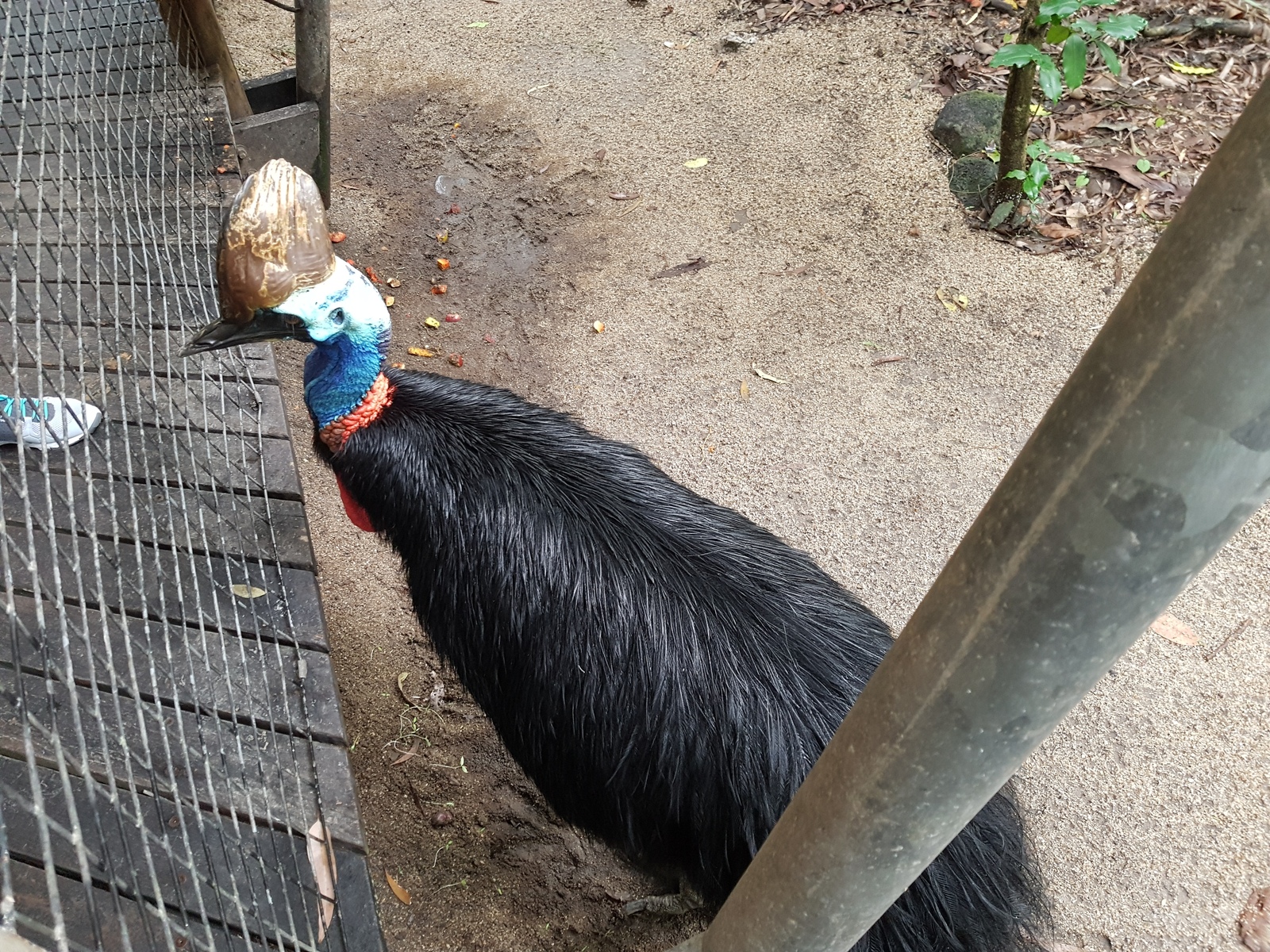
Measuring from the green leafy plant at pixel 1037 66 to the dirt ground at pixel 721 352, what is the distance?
282 millimetres

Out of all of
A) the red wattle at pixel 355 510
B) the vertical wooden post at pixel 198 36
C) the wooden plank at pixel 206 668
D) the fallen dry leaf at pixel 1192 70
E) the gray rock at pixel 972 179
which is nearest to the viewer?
the wooden plank at pixel 206 668

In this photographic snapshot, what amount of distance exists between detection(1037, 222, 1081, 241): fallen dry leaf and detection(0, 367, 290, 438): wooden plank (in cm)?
331

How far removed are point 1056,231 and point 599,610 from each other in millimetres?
3176

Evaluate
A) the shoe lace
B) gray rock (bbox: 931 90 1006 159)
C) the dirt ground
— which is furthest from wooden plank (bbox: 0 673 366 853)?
gray rock (bbox: 931 90 1006 159)

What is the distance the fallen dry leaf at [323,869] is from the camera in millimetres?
1682

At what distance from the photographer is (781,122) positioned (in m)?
4.89

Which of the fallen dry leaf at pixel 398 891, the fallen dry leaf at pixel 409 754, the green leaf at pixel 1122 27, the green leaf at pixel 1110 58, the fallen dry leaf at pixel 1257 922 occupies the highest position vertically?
the green leaf at pixel 1122 27

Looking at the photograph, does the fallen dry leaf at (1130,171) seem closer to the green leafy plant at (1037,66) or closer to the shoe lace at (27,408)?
the green leafy plant at (1037,66)

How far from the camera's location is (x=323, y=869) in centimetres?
173

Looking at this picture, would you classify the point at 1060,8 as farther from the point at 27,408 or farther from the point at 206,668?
the point at 27,408

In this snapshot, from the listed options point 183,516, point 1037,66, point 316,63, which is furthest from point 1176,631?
point 316,63

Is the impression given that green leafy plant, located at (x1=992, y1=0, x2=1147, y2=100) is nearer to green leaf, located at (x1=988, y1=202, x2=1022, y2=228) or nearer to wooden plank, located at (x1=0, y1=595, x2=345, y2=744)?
green leaf, located at (x1=988, y1=202, x2=1022, y2=228)

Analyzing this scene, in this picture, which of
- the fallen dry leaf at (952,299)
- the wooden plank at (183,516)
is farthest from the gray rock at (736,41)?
the wooden plank at (183,516)

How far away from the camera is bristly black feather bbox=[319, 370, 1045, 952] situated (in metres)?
1.93
